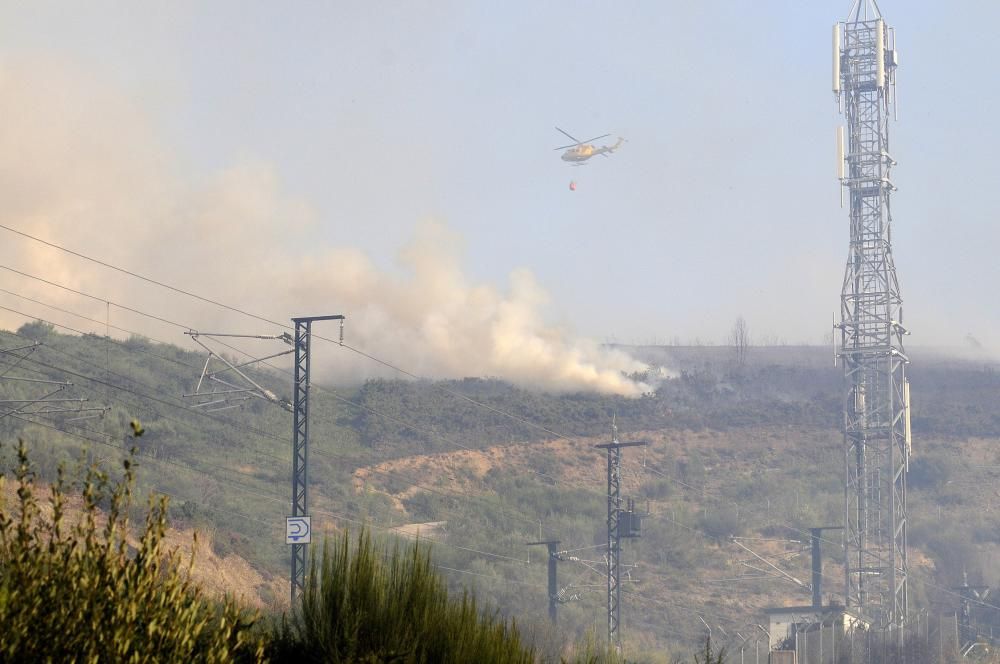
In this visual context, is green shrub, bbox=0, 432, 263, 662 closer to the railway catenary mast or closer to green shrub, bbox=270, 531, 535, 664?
green shrub, bbox=270, 531, 535, 664

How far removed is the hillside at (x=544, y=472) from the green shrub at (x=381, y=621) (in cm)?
4334

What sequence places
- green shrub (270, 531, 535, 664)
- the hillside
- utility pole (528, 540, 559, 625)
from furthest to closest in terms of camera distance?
the hillside, utility pole (528, 540, 559, 625), green shrub (270, 531, 535, 664)

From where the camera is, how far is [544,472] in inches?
4252

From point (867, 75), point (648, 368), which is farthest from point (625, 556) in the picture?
point (648, 368)

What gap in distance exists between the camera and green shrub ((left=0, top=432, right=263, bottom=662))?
11148 mm

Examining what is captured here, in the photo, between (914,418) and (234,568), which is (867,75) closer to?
(234,568)

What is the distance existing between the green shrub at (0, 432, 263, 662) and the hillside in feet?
163

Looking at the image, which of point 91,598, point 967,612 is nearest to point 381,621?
point 91,598

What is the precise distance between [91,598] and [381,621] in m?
6.68

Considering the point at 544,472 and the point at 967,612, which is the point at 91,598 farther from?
the point at 544,472

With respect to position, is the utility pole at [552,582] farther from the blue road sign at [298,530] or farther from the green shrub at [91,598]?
the green shrub at [91,598]

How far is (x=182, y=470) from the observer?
88.3m

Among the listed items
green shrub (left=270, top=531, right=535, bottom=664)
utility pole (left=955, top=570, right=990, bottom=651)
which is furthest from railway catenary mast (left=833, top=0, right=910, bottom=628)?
green shrub (left=270, top=531, right=535, bottom=664)

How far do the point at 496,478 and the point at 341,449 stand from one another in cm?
1267
